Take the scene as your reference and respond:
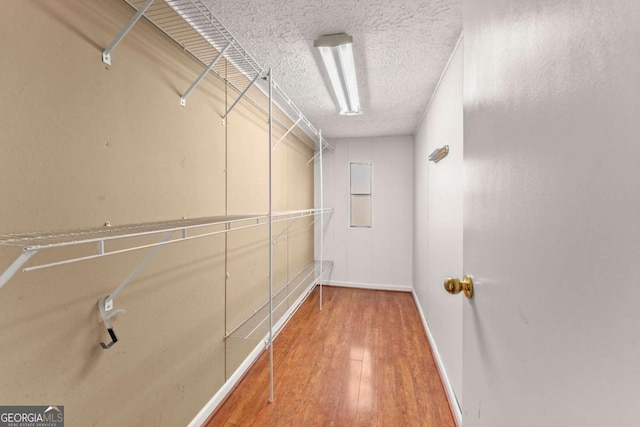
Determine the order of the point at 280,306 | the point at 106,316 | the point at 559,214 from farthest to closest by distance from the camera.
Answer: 1. the point at 280,306
2. the point at 106,316
3. the point at 559,214

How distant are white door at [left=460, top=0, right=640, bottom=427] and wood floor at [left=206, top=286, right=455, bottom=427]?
1.26m

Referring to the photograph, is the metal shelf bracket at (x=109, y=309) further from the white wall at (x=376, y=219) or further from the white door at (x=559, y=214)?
the white wall at (x=376, y=219)

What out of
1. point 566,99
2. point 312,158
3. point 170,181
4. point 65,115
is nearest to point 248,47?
point 170,181

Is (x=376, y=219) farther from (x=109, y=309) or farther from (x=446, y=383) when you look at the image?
(x=109, y=309)

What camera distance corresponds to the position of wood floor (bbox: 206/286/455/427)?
169 cm

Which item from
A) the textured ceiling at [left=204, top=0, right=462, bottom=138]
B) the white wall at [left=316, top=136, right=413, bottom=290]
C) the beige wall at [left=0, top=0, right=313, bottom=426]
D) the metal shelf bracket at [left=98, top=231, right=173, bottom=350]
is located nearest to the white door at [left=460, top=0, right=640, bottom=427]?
the textured ceiling at [left=204, top=0, right=462, bottom=138]

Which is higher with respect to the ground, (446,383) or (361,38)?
(361,38)

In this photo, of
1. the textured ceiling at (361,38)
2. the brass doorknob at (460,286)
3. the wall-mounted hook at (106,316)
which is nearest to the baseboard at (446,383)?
the brass doorknob at (460,286)

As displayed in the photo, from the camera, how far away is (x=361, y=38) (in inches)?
64.7

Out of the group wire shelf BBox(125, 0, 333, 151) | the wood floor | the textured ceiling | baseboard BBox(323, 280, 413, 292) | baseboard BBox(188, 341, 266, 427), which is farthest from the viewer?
baseboard BBox(323, 280, 413, 292)

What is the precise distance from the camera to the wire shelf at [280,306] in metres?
1.98

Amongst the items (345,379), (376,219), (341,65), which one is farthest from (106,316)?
(376,219)

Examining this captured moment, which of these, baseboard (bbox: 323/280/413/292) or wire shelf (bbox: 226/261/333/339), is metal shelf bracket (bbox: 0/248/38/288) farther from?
baseboard (bbox: 323/280/413/292)

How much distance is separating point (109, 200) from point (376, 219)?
3580 mm
